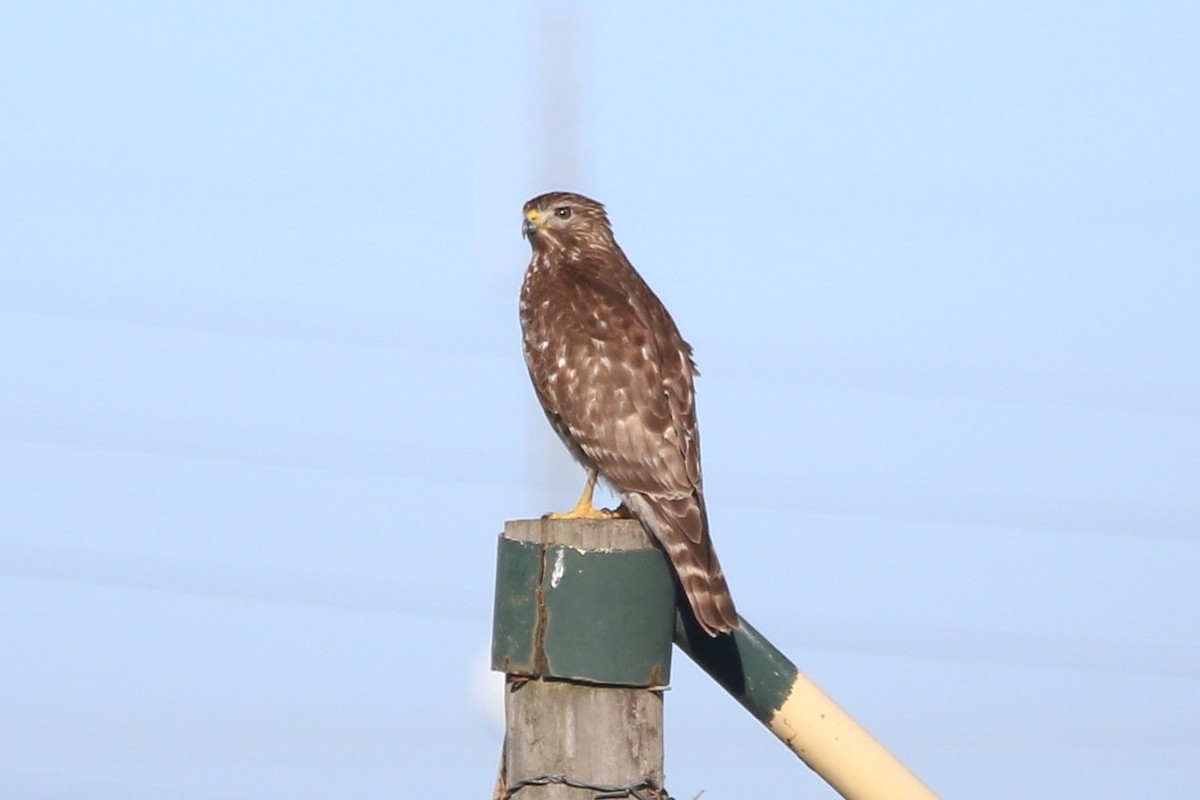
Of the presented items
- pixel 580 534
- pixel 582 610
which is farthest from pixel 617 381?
pixel 582 610

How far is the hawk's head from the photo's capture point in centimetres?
769

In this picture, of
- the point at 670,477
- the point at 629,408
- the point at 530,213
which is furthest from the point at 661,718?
the point at 530,213

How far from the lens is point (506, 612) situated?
12.1 ft

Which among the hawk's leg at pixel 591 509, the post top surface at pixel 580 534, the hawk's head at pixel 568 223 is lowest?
the post top surface at pixel 580 534

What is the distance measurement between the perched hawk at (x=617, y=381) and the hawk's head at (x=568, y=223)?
5cm

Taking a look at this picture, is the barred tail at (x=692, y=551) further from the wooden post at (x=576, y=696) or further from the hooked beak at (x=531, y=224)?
the hooked beak at (x=531, y=224)

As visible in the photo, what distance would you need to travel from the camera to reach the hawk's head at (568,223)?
769cm

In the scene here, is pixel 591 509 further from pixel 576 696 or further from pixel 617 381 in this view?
pixel 576 696

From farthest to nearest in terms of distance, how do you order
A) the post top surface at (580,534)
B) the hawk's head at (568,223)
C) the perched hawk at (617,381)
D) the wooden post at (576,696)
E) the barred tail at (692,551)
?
the hawk's head at (568,223) → the perched hawk at (617,381) → the barred tail at (692,551) → the post top surface at (580,534) → the wooden post at (576,696)

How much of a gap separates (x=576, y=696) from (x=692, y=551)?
1.29 m

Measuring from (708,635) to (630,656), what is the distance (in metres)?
0.36

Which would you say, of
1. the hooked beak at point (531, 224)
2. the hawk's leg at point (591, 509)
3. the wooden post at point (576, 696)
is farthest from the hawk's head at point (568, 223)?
the wooden post at point (576, 696)

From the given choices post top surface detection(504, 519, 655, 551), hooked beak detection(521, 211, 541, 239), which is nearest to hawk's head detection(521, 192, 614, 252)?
hooked beak detection(521, 211, 541, 239)

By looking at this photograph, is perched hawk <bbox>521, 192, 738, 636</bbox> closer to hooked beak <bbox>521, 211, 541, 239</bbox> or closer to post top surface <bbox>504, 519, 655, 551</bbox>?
hooked beak <bbox>521, 211, 541, 239</bbox>
